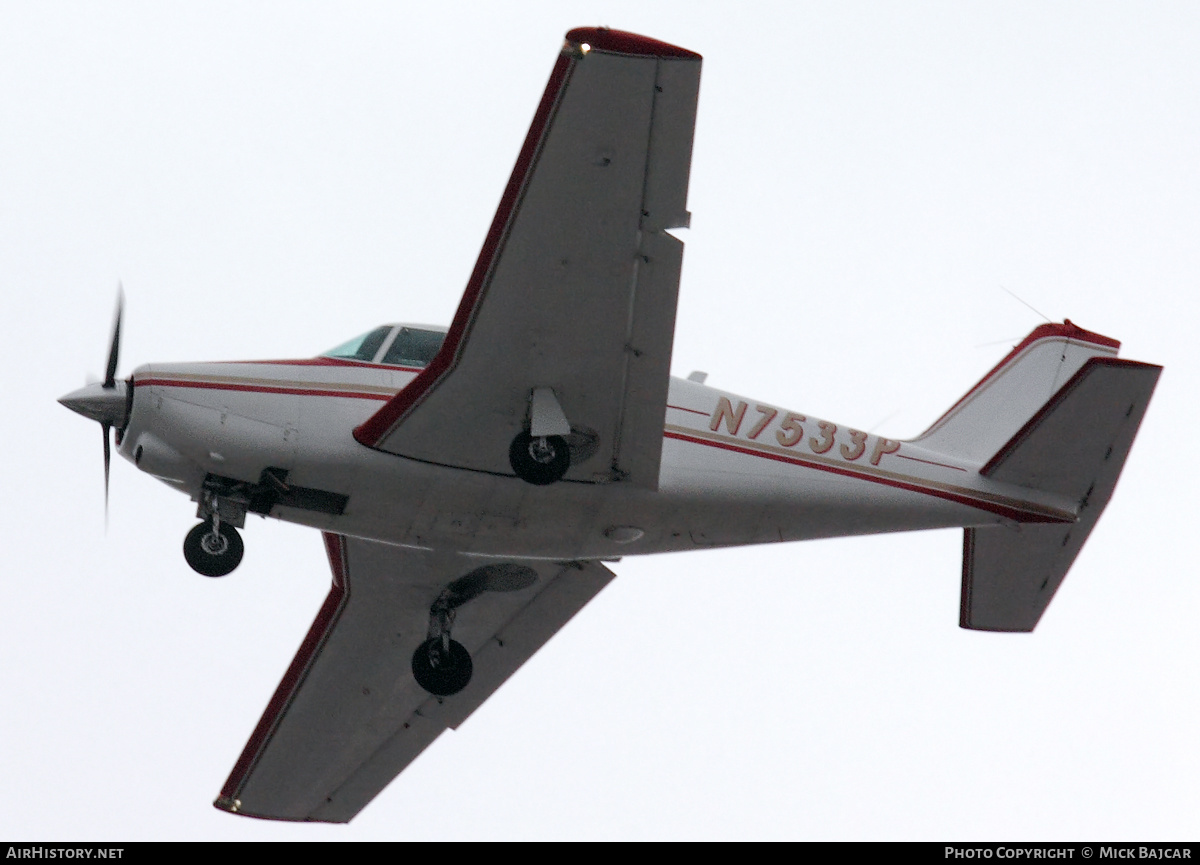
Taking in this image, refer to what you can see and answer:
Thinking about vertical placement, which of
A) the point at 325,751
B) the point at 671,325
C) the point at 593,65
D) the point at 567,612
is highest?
the point at 593,65

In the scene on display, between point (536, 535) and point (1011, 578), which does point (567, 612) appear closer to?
point (536, 535)

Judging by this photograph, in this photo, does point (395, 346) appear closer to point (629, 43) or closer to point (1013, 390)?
point (629, 43)

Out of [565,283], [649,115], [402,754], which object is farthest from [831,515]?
[402,754]

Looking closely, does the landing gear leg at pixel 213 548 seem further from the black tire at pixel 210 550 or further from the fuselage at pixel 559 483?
the fuselage at pixel 559 483

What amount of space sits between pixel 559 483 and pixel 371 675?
463 centimetres

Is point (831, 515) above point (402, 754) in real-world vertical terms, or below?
above

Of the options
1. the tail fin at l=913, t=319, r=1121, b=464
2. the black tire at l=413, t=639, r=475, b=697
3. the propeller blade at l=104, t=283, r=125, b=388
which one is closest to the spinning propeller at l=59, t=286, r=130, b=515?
the propeller blade at l=104, t=283, r=125, b=388

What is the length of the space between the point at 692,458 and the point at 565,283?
270cm

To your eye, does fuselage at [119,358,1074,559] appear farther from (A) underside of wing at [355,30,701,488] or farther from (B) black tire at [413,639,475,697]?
(B) black tire at [413,639,475,697]

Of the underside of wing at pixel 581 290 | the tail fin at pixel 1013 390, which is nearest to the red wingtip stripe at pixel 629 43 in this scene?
the underside of wing at pixel 581 290

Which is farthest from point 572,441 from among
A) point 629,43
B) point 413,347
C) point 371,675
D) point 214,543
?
point 371,675

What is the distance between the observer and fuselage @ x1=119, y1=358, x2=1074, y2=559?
1359 centimetres

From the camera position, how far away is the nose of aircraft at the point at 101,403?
44.4 feet

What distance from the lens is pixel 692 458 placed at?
14.5 meters
